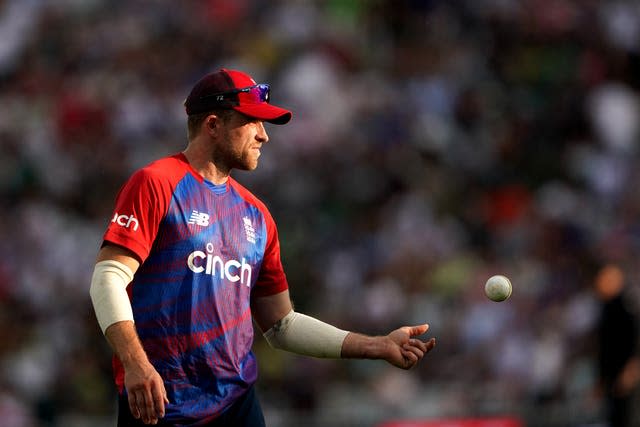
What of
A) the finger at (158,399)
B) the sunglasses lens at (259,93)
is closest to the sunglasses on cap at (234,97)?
the sunglasses lens at (259,93)

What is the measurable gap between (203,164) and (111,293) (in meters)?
0.95

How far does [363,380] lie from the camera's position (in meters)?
12.4

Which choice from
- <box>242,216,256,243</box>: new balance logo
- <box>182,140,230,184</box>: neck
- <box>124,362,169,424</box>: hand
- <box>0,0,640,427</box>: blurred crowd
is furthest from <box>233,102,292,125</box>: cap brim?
<box>0,0,640,427</box>: blurred crowd

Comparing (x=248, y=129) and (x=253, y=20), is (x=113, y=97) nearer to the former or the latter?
(x=253, y=20)

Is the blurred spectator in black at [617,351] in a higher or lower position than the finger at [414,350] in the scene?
lower

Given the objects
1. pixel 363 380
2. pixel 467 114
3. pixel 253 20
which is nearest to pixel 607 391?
pixel 363 380

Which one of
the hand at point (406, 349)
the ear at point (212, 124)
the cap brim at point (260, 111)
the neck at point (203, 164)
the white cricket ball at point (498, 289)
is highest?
the cap brim at point (260, 111)

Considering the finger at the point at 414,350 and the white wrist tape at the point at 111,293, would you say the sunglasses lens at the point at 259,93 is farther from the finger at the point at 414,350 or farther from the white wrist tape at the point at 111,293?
the finger at the point at 414,350

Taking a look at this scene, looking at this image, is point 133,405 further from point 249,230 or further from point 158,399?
point 249,230

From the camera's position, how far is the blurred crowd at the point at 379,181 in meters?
12.1

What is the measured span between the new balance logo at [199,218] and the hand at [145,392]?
33.6 inches

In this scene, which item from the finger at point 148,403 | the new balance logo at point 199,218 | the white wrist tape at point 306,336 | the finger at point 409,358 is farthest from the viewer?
the white wrist tape at point 306,336

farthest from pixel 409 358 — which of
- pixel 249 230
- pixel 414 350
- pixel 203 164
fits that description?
pixel 203 164

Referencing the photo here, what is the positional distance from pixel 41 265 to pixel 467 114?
207 inches
